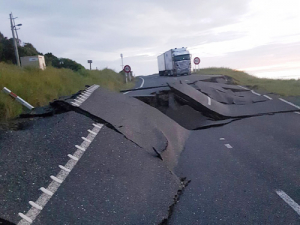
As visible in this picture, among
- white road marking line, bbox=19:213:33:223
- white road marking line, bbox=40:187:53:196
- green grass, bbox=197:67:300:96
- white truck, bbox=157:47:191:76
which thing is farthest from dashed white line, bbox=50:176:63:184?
white truck, bbox=157:47:191:76

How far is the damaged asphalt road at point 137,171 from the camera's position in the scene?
15.0ft

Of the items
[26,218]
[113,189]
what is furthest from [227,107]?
[26,218]

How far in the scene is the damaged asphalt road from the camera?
4574 millimetres

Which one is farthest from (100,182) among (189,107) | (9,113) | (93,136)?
(189,107)

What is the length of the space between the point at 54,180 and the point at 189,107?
9.13 m

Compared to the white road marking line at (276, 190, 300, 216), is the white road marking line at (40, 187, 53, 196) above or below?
above

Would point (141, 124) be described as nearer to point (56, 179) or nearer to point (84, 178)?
point (84, 178)

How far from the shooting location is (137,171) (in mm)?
6004

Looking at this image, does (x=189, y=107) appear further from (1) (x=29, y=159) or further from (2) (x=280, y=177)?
(1) (x=29, y=159)

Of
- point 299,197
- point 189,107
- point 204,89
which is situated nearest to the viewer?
point 299,197

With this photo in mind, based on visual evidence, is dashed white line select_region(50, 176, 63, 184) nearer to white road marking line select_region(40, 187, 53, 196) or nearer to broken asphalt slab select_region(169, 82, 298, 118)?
white road marking line select_region(40, 187, 53, 196)

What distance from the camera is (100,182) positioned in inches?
208

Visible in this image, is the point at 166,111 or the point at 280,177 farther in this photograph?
the point at 166,111

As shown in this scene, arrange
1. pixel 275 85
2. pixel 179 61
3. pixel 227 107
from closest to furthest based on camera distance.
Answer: pixel 227 107 < pixel 275 85 < pixel 179 61
